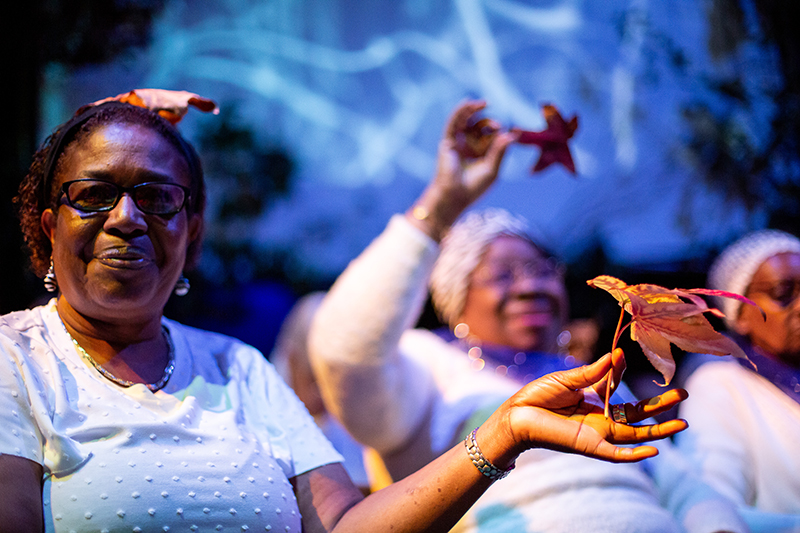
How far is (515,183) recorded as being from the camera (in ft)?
15.3

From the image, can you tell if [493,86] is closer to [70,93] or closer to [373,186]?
[373,186]

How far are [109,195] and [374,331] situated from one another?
2.45 ft

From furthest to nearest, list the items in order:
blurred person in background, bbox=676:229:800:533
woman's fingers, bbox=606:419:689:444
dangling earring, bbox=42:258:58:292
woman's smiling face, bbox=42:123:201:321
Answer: blurred person in background, bbox=676:229:800:533
dangling earring, bbox=42:258:58:292
woman's smiling face, bbox=42:123:201:321
woman's fingers, bbox=606:419:689:444

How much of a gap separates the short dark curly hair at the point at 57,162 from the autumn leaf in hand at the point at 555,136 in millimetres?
1029

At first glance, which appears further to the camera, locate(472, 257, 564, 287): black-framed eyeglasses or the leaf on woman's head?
locate(472, 257, 564, 287): black-framed eyeglasses

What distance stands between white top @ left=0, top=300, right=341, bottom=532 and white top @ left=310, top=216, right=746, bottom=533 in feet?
1.18

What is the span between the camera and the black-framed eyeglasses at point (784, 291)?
7.67ft

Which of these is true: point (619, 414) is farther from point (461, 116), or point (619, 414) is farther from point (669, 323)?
point (461, 116)

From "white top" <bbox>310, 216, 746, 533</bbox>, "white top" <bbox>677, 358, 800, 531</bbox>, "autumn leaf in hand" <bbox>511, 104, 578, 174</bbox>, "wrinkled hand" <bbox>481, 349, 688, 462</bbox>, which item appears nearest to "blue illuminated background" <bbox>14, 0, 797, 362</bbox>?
"white top" <bbox>677, 358, 800, 531</bbox>

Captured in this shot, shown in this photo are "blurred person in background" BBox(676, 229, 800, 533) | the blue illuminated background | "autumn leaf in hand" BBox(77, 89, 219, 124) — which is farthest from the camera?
the blue illuminated background

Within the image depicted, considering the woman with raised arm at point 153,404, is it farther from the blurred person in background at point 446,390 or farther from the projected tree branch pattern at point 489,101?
the projected tree branch pattern at point 489,101

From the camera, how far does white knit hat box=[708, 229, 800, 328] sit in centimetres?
247

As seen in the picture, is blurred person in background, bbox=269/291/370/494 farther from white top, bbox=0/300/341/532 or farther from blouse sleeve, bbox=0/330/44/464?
blouse sleeve, bbox=0/330/44/464

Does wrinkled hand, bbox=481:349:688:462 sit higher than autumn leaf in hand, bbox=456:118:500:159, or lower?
lower
